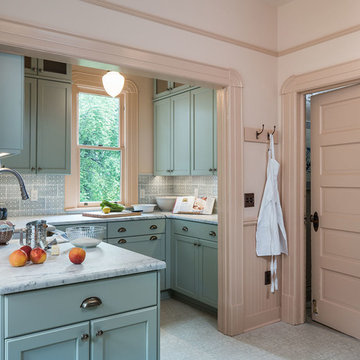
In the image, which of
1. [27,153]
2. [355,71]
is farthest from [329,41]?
[27,153]

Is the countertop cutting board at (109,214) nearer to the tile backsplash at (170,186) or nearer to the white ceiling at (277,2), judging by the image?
the tile backsplash at (170,186)

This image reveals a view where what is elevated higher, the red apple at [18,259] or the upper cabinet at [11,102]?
the upper cabinet at [11,102]

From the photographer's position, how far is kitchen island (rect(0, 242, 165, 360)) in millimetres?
1623

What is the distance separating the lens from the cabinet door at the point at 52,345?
161 cm

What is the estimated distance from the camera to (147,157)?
5180mm

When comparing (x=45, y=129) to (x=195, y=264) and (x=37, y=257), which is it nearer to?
(x=195, y=264)

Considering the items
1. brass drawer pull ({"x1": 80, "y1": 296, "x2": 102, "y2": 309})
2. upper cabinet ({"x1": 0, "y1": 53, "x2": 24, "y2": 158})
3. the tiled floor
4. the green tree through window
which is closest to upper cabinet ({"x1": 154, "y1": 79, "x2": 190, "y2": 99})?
the green tree through window

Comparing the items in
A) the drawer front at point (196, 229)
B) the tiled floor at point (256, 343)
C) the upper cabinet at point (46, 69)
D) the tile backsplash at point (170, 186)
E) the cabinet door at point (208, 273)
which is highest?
the upper cabinet at point (46, 69)

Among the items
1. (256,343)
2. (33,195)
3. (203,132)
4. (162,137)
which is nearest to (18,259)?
(256,343)

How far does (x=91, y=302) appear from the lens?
1776 mm

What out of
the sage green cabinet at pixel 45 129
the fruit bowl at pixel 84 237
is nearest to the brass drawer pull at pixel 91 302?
the fruit bowl at pixel 84 237

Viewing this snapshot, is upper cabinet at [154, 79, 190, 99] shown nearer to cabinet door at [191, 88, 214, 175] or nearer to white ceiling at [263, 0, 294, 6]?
cabinet door at [191, 88, 214, 175]

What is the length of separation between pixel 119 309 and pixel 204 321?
2032 millimetres

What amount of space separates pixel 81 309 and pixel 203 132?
2855mm
